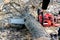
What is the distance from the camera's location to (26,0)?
6.49 meters

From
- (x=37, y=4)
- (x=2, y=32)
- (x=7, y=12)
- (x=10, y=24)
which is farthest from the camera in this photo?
(x=37, y=4)

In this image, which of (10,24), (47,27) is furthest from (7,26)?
(47,27)

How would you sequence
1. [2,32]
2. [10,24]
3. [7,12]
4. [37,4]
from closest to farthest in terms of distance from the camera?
[2,32] < [10,24] < [7,12] < [37,4]

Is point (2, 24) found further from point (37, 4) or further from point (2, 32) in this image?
point (37, 4)

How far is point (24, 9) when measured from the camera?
229 inches

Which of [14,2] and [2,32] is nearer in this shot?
[2,32]

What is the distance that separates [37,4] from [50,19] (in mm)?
1632

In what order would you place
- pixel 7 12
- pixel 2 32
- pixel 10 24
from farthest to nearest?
1. pixel 7 12
2. pixel 10 24
3. pixel 2 32

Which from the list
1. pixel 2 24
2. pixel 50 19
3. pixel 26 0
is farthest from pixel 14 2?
pixel 50 19

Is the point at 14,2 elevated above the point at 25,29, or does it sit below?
above

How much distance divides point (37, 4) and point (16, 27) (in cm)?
158

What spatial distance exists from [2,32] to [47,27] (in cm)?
96

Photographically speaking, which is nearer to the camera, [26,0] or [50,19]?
[50,19]

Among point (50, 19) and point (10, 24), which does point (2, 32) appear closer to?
point (10, 24)
